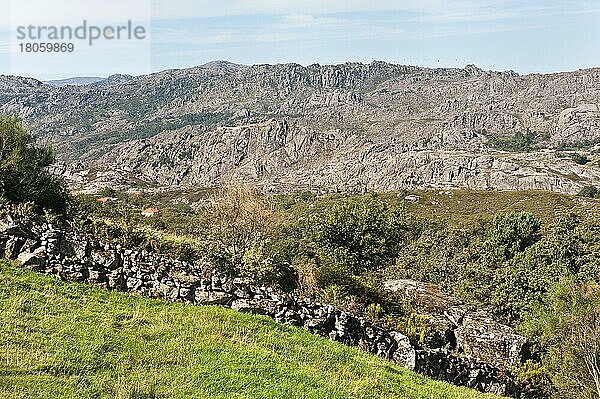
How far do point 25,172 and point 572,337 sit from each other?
1000 inches

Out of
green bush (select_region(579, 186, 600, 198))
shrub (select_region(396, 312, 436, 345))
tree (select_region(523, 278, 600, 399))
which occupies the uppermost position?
shrub (select_region(396, 312, 436, 345))

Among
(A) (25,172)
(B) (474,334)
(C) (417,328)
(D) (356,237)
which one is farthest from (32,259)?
(D) (356,237)

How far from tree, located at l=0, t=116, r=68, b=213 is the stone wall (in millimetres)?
6965

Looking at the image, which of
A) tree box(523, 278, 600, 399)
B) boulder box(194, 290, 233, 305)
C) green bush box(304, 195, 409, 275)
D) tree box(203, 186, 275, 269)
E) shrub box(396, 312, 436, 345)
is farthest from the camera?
tree box(203, 186, 275, 269)

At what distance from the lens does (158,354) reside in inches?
438

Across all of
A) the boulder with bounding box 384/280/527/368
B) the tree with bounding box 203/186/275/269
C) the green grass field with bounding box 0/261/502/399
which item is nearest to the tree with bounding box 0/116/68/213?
the green grass field with bounding box 0/261/502/399

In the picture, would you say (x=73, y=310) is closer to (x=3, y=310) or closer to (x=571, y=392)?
(x=3, y=310)

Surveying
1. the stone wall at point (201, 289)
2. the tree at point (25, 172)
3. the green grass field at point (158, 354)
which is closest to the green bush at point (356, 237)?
the tree at point (25, 172)

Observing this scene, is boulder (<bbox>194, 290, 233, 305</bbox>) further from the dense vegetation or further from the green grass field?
the dense vegetation

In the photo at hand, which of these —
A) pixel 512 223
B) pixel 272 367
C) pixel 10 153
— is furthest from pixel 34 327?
pixel 512 223

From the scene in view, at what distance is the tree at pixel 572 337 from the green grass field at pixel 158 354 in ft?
34.8

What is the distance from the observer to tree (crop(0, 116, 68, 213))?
75.0 ft

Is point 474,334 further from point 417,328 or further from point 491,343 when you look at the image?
point 417,328

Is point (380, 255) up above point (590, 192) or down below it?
above
